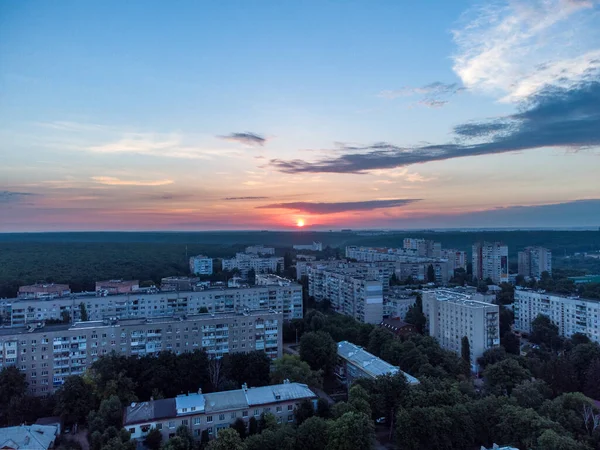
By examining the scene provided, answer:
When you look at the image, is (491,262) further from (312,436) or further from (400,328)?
(312,436)

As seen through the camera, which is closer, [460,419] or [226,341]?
[460,419]

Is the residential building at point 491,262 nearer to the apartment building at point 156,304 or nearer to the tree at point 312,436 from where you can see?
the apartment building at point 156,304

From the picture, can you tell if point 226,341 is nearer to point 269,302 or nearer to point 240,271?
point 269,302

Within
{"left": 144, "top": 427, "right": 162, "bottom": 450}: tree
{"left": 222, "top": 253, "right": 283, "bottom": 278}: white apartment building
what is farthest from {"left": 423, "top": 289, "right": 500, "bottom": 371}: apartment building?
{"left": 222, "top": 253, "right": 283, "bottom": 278}: white apartment building

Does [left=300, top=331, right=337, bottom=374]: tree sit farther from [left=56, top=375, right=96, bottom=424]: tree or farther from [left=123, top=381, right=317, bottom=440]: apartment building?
[left=56, top=375, right=96, bottom=424]: tree

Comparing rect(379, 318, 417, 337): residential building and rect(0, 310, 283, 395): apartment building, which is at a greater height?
rect(0, 310, 283, 395): apartment building

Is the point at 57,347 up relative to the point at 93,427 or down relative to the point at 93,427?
up

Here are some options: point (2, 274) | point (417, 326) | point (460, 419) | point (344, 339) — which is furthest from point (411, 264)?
point (2, 274)
